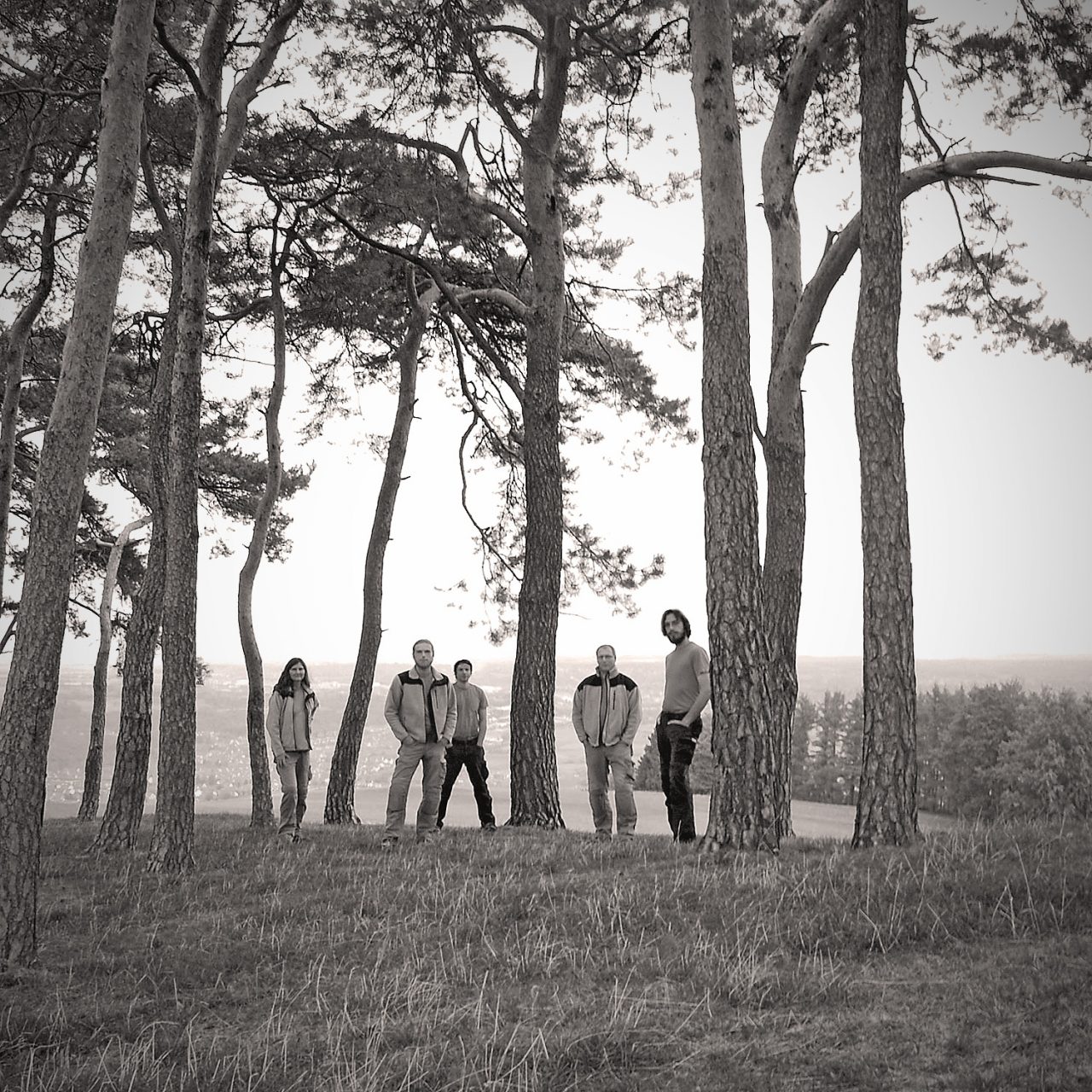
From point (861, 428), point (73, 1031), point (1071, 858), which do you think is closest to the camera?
point (73, 1031)

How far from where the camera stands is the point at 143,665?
9617 mm

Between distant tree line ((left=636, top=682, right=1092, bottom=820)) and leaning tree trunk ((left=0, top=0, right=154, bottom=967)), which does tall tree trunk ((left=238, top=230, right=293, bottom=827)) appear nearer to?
leaning tree trunk ((left=0, top=0, right=154, bottom=967))

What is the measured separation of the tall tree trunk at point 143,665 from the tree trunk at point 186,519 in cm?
97

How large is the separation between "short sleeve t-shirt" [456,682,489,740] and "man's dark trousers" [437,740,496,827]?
0.32 feet

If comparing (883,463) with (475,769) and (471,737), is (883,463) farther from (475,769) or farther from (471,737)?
(475,769)

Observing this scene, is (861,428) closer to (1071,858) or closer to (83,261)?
(1071,858)

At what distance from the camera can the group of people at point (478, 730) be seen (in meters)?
8.20

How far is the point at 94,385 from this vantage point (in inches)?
228

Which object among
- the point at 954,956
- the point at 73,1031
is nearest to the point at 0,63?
the point at 73,1031

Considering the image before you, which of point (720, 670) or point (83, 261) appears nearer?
point (83, 261)

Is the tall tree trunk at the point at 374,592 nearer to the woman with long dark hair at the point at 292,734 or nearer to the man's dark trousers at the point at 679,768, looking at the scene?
the woman with long dark hair at the point at 292,734

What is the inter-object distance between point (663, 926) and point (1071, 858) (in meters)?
2.52

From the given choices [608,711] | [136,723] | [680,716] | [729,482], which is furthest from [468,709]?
[729,482]

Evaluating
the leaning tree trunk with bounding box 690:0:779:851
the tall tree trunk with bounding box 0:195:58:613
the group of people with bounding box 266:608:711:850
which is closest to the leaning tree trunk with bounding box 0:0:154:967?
the group of people with bounding box 266:608:711:850
